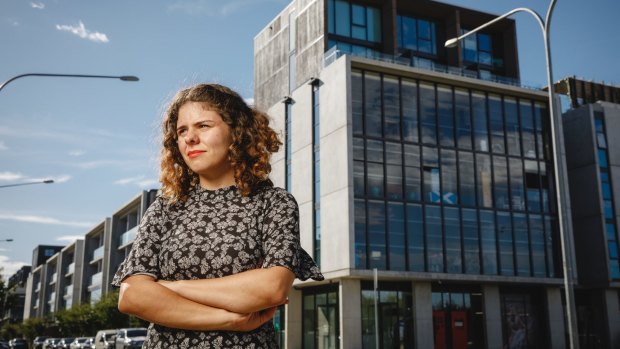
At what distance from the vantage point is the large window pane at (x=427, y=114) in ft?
119

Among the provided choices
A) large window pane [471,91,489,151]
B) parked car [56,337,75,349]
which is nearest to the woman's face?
large window pane [471,91,489,151]

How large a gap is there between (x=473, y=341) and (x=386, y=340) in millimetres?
5534

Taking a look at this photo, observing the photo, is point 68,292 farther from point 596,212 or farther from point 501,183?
point 596,212

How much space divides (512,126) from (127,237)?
41.2 meters

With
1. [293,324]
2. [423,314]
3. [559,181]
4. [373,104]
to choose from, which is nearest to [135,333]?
[293,324]

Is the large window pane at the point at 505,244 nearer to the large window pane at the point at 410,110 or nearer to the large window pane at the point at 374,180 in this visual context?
the large window pane at the point at 410,110

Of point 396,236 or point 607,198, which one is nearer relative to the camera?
point 396,236

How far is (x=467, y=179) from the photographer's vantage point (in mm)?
36562

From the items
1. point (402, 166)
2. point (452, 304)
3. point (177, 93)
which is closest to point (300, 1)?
point (402, 166)

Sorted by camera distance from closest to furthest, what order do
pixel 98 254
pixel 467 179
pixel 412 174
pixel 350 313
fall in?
pixel 350 313, pixel 412 174, pixel 467 179, pixel 98 254

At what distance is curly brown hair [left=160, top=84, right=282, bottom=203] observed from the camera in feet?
8.16

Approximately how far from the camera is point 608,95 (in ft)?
158

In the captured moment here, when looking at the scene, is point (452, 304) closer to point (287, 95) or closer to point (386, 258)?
point (386, 258)

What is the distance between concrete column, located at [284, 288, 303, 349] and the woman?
117ft
